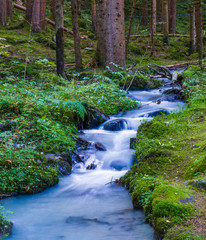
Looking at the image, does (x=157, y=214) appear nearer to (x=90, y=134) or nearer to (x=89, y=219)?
(x=89, y=219)

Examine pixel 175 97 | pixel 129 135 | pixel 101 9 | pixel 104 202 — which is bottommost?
pixel 104 202

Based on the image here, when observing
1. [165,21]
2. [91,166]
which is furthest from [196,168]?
[165,21]

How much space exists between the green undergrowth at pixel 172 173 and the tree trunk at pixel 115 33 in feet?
18.3

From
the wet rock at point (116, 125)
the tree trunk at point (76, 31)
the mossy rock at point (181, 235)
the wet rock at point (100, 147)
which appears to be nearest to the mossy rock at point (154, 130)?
the wet rock at point (100, 147)

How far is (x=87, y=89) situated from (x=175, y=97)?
348 cm

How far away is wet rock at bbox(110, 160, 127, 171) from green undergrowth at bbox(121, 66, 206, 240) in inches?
23.2

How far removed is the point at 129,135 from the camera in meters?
7.75

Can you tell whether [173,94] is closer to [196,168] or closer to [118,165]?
[118,165]

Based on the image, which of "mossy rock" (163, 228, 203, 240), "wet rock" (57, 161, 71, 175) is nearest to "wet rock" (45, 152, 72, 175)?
"wet rock" (57, 161, 71, 175)

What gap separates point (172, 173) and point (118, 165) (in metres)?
1.91

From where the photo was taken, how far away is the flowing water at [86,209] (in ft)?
12.3

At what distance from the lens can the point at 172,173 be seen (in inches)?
186

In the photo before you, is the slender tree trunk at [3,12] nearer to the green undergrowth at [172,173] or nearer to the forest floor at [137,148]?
the forest floor at [137,148]

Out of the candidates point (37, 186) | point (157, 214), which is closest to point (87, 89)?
point (37, 186)
